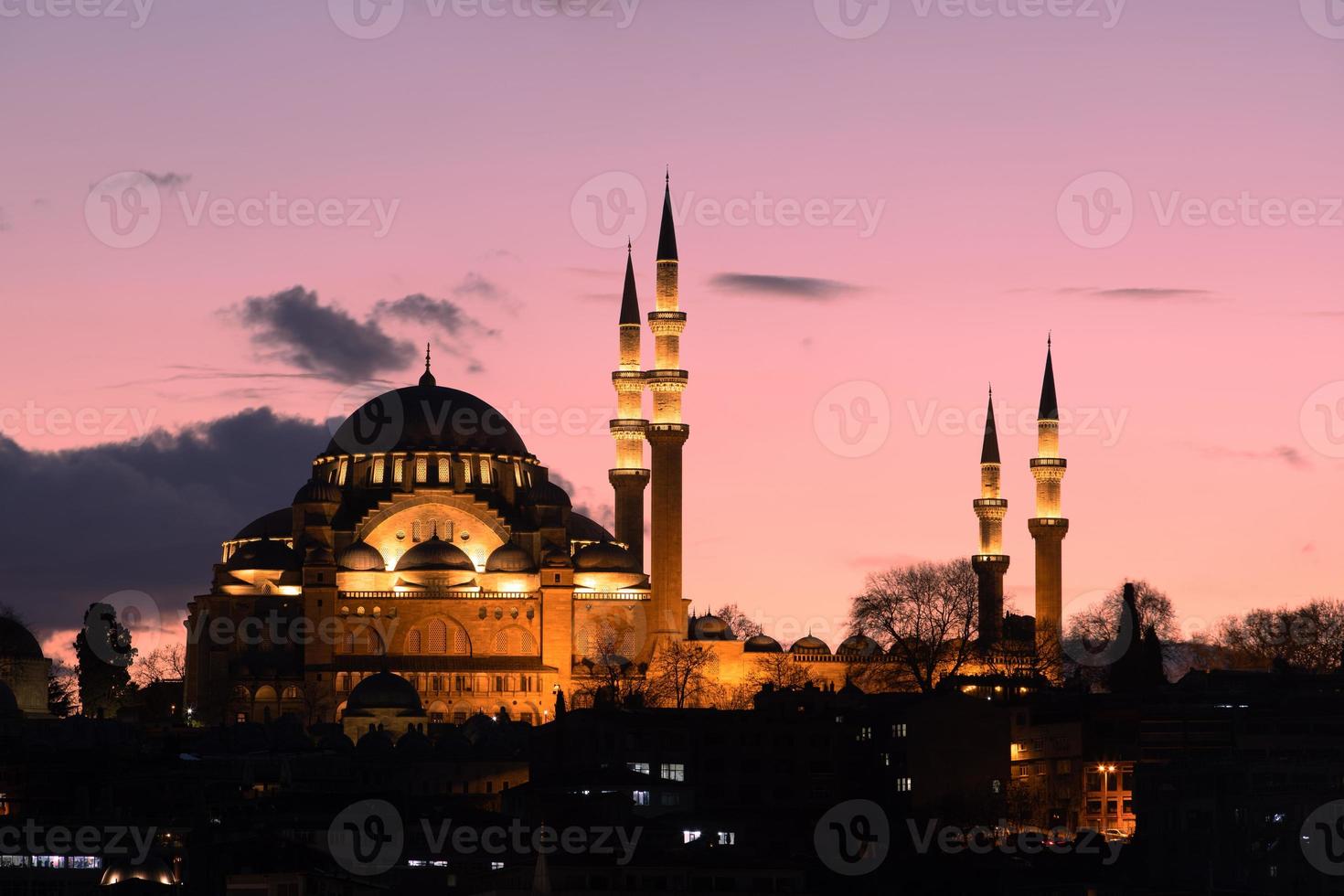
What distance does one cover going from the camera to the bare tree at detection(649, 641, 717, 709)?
99.8 m

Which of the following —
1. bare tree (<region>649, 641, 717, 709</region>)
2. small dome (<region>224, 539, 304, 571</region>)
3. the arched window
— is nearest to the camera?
bare tree (<region>649, 641, 717, 709</region>)

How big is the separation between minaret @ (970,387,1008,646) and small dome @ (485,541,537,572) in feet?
51.9

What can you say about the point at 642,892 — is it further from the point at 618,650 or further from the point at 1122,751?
the point at 618,650

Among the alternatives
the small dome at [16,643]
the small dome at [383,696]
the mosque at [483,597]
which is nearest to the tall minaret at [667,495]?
the mosque at [483,597]

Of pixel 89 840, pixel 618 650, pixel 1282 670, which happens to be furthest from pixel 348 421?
pixel 89 840

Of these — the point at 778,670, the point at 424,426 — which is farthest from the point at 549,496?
the point at 778,670

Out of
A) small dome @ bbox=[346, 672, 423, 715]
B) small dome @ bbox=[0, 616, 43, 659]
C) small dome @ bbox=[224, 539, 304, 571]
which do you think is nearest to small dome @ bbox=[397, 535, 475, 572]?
small dome @ bbox=[224, 539, 304, 571]

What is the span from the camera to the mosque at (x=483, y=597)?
103750mm

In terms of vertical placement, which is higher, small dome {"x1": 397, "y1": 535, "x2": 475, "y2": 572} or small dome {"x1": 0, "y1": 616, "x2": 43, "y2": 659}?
small dome {"x1": 397, "y1": 535, "x2": 475, "y2": 572}

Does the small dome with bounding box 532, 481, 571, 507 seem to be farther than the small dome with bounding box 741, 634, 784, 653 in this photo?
Yes

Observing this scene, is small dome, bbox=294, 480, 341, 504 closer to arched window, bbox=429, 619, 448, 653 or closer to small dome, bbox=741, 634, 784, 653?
arched window, bbox=429, 619, 448, 653

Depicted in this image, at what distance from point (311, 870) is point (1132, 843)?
801 inches

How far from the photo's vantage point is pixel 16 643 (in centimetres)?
11325

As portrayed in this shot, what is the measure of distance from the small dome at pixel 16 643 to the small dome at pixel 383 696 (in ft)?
58.5
